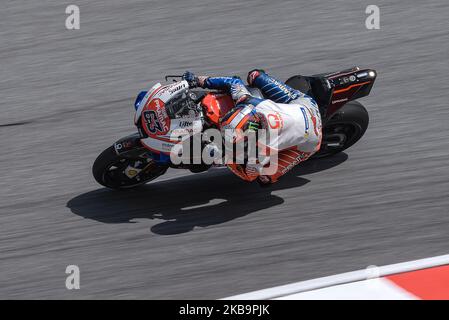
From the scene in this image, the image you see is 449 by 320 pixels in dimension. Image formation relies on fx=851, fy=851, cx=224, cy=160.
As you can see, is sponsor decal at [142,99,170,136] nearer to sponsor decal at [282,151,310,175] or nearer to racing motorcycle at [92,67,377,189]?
racing motorcycle at [92,67,377,189]

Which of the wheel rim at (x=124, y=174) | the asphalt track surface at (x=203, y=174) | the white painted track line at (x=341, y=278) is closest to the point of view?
the white painted track line at (x=341, y=278)

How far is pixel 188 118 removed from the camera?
732 centimetres

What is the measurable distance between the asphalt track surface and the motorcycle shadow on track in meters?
0.02

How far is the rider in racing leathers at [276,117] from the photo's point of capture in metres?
7.24

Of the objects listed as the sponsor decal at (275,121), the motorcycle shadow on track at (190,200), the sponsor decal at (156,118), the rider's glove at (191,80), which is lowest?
the motorcycle shadow on track at (190,200)

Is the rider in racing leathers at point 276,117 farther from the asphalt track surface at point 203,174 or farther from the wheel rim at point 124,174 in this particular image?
the wheel rim at point 124,174

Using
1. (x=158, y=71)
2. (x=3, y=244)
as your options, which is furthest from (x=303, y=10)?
(x=3, y=244)

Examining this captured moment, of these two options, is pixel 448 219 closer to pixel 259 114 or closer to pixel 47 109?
pixel 259 114

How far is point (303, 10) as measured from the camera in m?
11.4

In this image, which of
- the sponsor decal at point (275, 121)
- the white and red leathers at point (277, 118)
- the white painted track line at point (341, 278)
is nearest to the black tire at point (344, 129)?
the white and red leathers at point (277, 118)

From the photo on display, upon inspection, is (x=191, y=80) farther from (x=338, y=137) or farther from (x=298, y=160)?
(x=338, y=137)

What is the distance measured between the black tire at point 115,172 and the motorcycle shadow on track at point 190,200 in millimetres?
79

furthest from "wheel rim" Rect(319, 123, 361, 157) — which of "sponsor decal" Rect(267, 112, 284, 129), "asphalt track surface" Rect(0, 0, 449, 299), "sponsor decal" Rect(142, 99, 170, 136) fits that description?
"sponsor decal" Rect(142, 99, 170, 136)

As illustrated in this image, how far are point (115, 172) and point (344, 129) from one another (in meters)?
2.24
